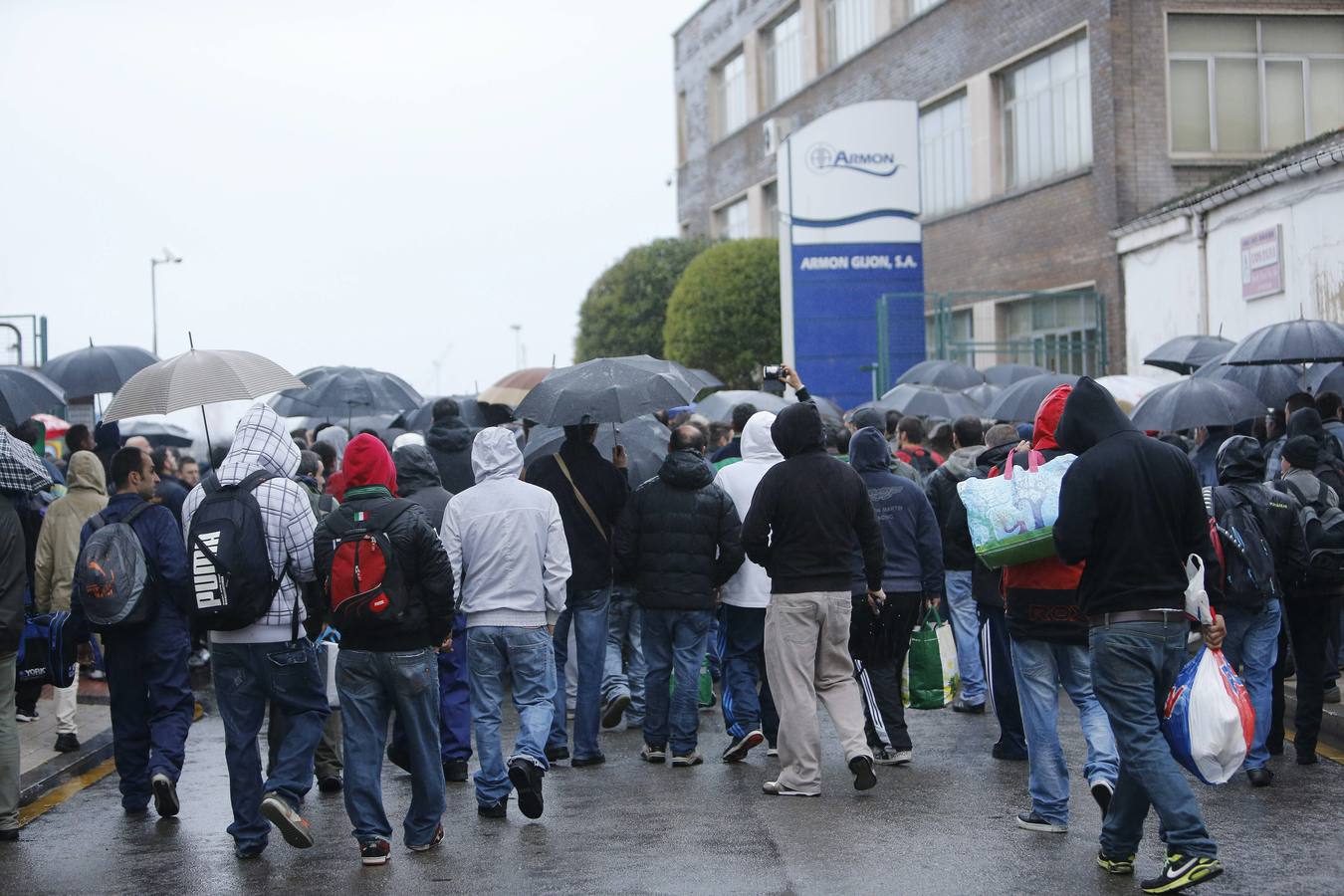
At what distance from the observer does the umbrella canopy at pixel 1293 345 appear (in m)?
12.3

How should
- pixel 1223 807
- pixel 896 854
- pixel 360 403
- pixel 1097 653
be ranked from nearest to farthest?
pixel 1097 653
pixel 896 854
pixel 1223 807
pixel 360 403

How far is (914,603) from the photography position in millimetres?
9648

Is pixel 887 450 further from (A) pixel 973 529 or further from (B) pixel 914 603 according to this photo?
(A) pixel 973 529

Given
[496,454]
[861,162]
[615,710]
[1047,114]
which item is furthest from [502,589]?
[1047,114]

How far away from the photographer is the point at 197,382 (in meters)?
8.64

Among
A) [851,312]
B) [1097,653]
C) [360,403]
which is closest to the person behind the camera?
[1097,653]

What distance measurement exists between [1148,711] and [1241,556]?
2.44 metres

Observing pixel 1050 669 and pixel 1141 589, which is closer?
pixel 1141 589

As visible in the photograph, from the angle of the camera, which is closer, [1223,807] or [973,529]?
[973,529]

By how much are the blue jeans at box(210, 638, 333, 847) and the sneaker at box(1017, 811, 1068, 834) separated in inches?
130

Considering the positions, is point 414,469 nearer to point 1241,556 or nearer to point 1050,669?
point 1050,669

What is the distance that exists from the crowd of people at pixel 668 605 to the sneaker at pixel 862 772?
22mm

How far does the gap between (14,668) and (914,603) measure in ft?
16.2

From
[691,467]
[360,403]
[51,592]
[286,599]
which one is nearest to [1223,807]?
[691,467]
